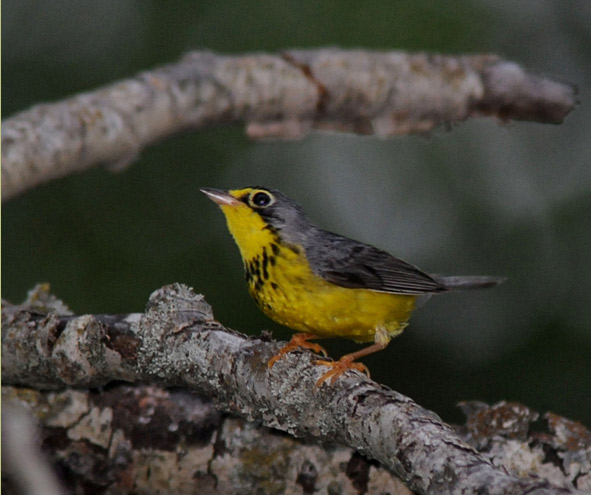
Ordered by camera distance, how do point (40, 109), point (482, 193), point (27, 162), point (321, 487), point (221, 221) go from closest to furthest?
point (321, 487) → point (27, 162) → point (40, 109) → point (221, 221) → point (482, 193)

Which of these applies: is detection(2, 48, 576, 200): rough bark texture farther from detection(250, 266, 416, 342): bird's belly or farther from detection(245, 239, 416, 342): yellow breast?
detection(250, 266, 416, 342): bird's belly

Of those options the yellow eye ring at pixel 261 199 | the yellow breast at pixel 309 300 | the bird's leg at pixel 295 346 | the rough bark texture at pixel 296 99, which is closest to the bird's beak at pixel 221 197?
the yellow eye ring at pixel 261 199

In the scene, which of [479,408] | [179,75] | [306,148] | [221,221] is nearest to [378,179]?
[306,148]

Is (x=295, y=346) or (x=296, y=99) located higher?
(x=296, y=99)

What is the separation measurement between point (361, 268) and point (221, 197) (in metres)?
1.04

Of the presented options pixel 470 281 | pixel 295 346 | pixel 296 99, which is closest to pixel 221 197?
pixel 295 346

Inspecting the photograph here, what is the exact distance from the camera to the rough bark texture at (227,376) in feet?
10.0

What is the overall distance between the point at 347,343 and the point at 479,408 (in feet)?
13.6

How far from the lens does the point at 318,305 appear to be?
4984 mm

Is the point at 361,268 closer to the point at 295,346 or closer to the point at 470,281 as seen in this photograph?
the point at 295,346

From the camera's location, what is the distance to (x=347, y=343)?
8656mm

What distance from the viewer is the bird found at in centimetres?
503

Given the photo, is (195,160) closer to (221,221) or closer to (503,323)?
(221,221)

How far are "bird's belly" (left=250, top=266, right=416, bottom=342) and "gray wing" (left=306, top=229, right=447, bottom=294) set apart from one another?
0.21ft
